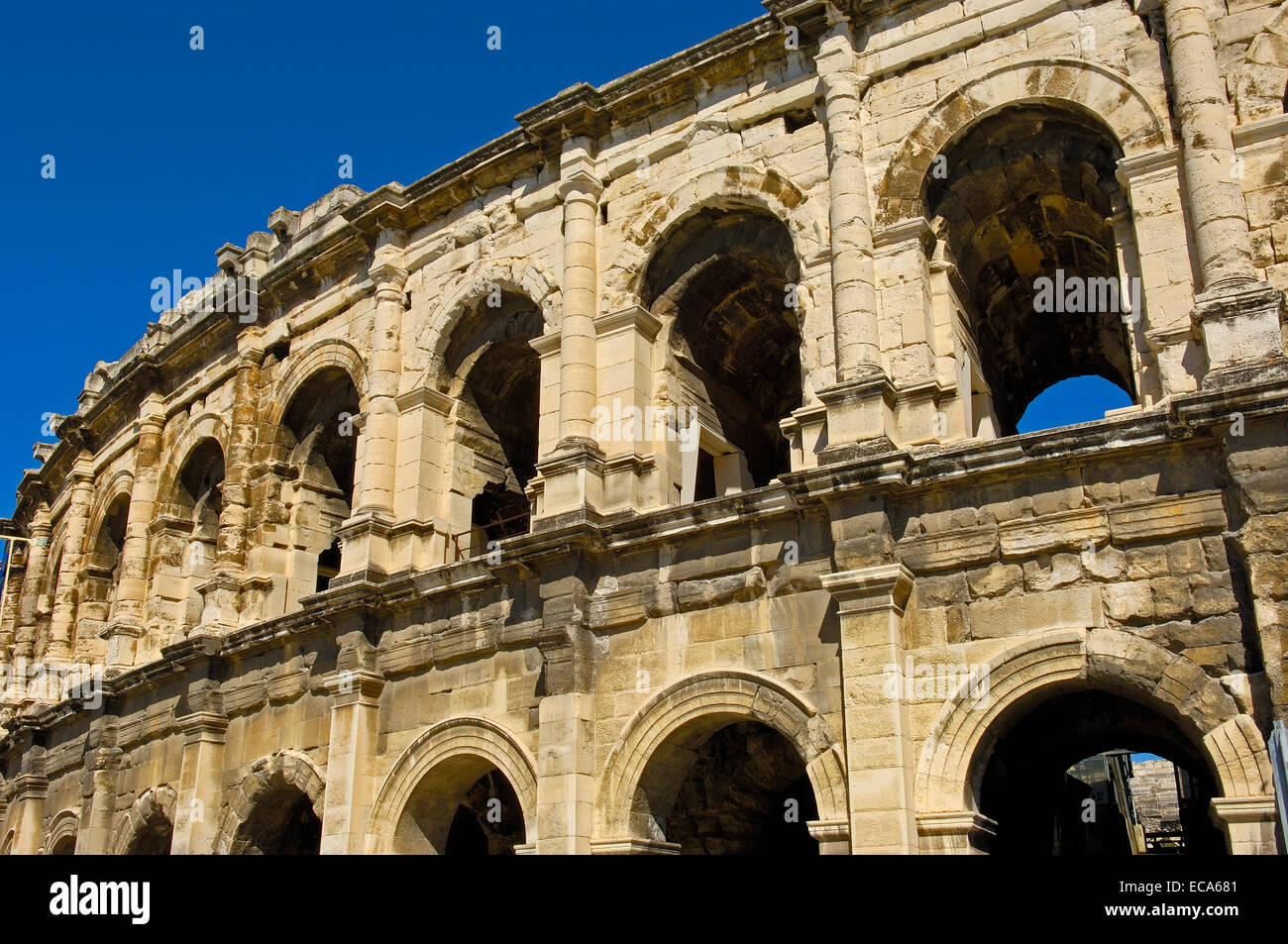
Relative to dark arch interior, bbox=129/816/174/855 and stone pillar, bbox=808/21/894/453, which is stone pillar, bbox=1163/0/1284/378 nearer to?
stone pillar, bbox=808/21/894/453

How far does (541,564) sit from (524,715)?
4.16 ft

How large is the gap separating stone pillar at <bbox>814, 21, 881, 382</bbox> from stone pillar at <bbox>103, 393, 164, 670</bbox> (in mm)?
10514

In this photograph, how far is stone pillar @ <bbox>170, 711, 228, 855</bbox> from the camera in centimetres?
1295

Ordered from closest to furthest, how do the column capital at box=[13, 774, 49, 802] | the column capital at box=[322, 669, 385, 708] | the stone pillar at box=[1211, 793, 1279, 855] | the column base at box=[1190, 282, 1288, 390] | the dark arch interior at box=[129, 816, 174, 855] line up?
the stone pillar at box=[1211, 793, 1279, 855] < the column base at box=[1190, 282, 1288, 390] < the column capital at box=[322, 669, 385, 708] < the dark arch interior at box=[129, 816, 174, 855] < the column capital at box=[13, 774, 49, 802]

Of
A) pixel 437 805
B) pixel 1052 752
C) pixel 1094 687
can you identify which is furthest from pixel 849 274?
pixel 437 805

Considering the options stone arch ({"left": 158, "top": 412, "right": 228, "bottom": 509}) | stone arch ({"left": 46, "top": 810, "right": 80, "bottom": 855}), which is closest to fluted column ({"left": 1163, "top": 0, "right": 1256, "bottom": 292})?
stone arch ({"left": 158, "top": 412, "right": 228, "bottom": 509})

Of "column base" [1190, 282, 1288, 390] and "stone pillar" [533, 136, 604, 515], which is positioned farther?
"stone pillar" [533, 136, 604, 515]

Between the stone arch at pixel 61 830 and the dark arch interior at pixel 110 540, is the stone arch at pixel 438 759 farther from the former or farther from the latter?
the dark arch interior at pixel 110 540

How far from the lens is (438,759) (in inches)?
432

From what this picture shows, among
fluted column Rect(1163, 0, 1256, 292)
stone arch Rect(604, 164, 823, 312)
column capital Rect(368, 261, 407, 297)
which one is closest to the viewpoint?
fluted column Rect(1163, 0, 1256, 292)

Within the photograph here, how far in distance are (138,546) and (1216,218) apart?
1342cm

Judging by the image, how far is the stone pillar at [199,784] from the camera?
1295 cm

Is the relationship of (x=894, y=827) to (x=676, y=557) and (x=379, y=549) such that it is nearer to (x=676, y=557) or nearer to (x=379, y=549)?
(x=676, y=557)

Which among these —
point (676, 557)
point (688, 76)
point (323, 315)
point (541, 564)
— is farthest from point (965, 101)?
point (323, 315)
